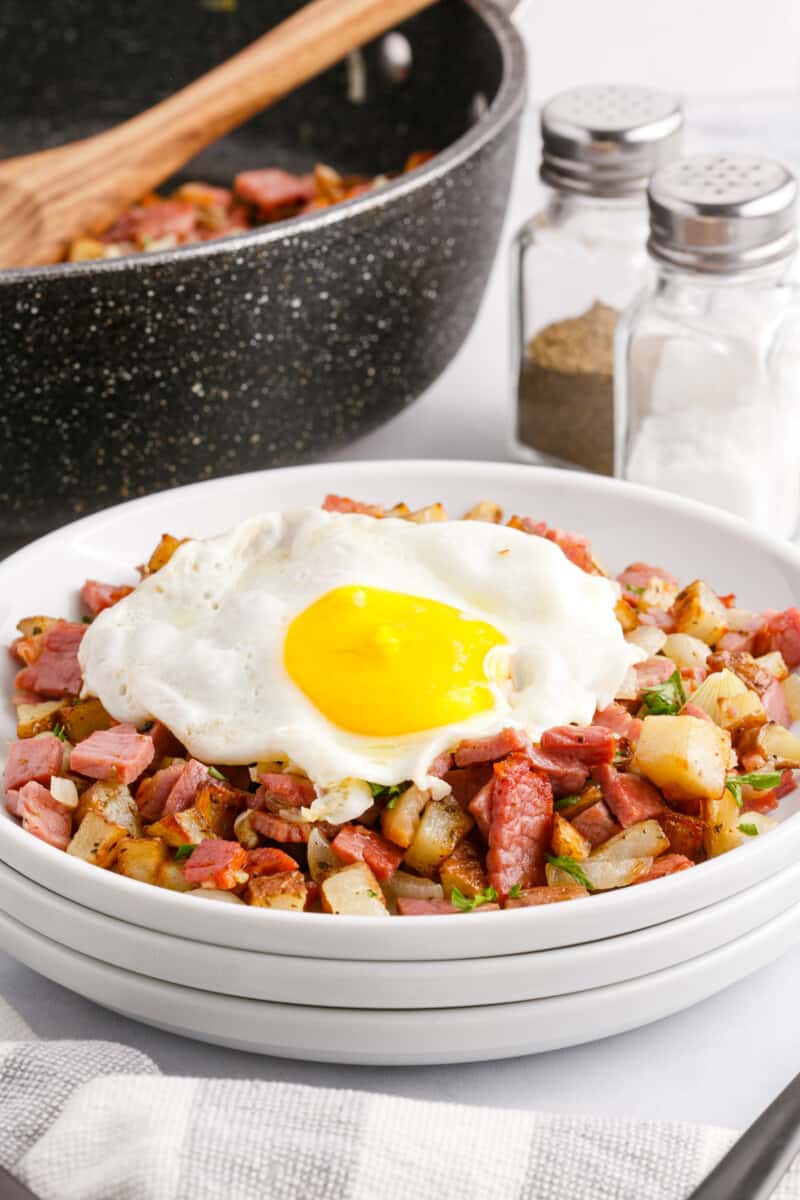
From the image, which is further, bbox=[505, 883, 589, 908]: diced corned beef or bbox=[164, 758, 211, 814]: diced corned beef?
bbox=[164, 758, 211, 814]: diced corned beef

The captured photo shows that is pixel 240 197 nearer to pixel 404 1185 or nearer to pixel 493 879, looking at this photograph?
pixel 493 879

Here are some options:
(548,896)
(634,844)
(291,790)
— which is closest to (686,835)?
(634,844)

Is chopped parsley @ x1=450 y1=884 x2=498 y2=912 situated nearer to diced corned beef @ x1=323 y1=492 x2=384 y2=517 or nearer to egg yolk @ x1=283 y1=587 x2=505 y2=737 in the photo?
egg yolk @ x1=283 y1=587 x2=505 y2=737

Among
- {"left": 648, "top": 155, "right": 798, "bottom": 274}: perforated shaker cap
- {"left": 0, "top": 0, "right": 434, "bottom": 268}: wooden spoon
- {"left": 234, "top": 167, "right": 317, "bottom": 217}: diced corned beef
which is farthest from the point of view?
{"left": 234, "top": 167, "right": 317, "bottom": 217}: diced corned beef

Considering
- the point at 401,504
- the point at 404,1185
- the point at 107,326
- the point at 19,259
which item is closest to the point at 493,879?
the point at 404,1185

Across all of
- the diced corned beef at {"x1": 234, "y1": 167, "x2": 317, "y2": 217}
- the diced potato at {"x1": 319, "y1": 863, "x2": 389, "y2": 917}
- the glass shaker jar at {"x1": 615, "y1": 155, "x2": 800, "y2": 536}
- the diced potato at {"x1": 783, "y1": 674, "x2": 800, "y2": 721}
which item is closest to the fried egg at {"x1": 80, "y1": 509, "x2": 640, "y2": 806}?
the diced potato at {"x1": 319, "y1": 863, "x2": 389, "y2": 917}

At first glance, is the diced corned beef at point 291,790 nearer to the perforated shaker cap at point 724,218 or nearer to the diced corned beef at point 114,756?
the diced corned beef at point 114,756

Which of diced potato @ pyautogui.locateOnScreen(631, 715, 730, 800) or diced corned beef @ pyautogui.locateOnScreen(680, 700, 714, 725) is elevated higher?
diced potato @ pyautogui.locateOnScreen(631, 715, 730, 800)
